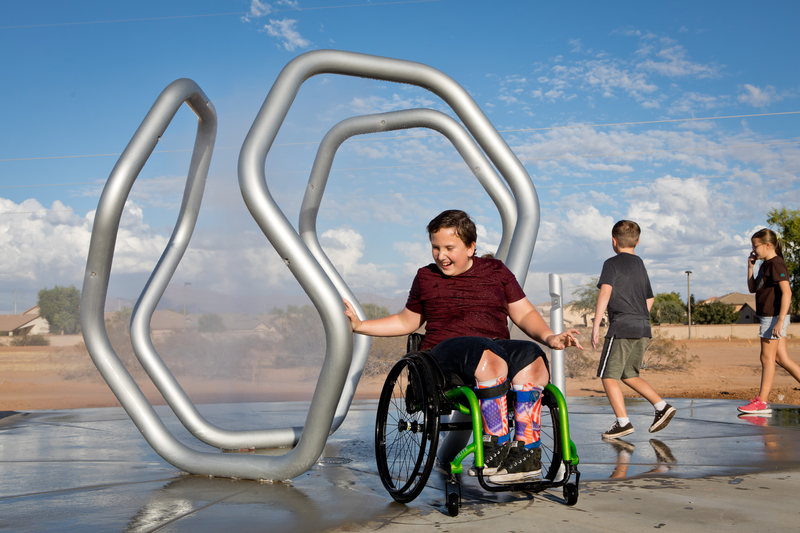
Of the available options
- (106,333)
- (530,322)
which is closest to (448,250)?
(530,322)

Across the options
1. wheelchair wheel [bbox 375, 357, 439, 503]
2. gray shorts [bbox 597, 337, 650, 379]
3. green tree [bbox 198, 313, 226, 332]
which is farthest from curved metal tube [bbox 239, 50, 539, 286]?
green tree [bbox 198, 313, 226, 332]

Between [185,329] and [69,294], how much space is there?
20.7 metres

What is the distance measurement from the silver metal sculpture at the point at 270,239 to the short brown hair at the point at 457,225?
0.65 meters

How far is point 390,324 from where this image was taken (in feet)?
11.7

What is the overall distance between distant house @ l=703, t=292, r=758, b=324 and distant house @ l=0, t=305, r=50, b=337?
70308mm

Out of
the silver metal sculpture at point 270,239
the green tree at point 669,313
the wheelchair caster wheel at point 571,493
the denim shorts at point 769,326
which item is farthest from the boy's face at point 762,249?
the green tree at point 669,313

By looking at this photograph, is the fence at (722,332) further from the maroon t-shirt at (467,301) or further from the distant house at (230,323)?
the maroon t-shirt at (467,301)

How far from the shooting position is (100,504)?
10.3ft

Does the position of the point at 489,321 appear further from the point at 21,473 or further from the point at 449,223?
the point at 21,473

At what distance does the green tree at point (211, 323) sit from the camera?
18.2 meters

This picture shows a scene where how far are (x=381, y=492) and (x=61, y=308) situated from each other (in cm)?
3774

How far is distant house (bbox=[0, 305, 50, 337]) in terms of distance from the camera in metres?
37.0

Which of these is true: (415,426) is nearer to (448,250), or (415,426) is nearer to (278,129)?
(448,250)

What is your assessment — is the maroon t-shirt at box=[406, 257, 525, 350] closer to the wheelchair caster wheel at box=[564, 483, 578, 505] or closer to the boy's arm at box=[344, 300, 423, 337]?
the boy's arm at box=[344, 300, 423, 337]
